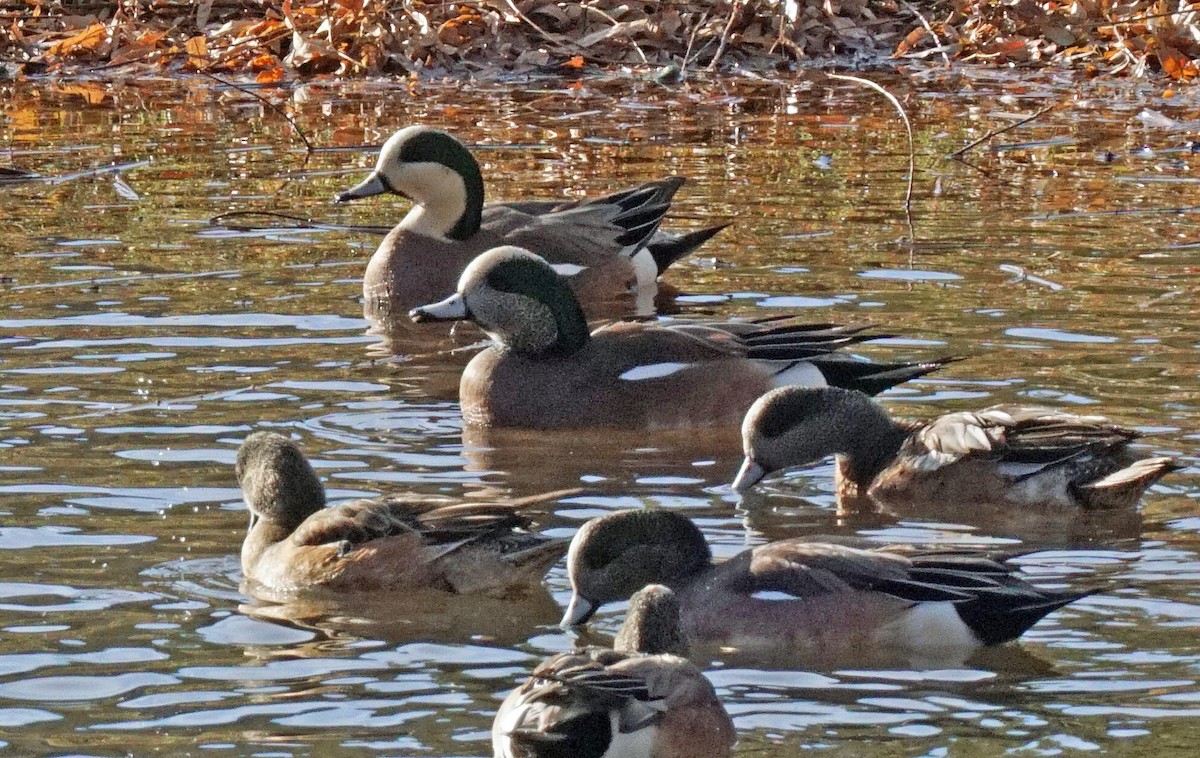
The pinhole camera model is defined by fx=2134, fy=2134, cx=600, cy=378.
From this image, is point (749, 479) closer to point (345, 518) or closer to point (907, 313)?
point (345, 518)

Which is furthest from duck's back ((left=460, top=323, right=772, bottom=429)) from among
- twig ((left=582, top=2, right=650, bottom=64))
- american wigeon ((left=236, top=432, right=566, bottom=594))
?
twig ((left=582, top=2, right=650, bottom=64))

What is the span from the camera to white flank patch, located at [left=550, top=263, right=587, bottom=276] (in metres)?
11.7

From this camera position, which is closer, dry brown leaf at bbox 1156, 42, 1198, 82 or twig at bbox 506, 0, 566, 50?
dry brown leaf at bbox 1156, 42, 1198, 82

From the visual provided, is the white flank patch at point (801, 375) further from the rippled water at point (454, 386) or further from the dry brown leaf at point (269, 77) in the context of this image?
the dry brown leaf at point (269, 77)

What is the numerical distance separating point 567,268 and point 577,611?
5.75 meters

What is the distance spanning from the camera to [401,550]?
6512 mm

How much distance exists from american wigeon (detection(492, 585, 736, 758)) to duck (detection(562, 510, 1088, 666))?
0.91m

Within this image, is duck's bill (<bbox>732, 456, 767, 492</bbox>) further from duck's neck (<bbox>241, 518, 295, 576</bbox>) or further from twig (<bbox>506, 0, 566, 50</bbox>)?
twig (<bbox>506, 0, 566, 50</bbox>)

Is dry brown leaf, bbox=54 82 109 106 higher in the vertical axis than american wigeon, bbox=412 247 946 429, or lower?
higher

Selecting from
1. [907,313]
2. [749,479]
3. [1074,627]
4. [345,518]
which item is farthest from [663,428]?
[1074,627]

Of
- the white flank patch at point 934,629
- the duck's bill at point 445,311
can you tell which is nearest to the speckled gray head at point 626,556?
the white flank patch at point 934,629

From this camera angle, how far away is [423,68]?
20672 millimetres

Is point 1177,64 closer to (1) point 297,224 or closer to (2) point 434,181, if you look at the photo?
(1) point 297,224

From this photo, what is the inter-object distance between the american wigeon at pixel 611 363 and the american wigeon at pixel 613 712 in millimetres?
3861
